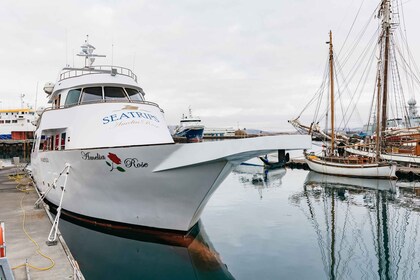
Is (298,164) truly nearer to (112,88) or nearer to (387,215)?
(387,215)

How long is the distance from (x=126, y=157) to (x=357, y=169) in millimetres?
25709

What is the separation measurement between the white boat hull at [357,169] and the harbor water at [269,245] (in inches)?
368

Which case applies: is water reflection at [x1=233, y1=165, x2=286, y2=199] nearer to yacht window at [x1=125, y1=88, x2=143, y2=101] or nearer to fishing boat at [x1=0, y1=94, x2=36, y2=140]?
yacht window at [x1=125, y1=88, x2=143, y2=101]

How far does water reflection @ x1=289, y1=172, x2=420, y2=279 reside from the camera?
9.95m

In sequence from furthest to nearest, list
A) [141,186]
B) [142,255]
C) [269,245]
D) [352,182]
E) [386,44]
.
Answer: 1. [386,44]
2. [352,182]
3. [269,245]
4. [142,255]
5. [141,186]

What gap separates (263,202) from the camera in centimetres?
2014

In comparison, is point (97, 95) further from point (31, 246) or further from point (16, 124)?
point (16, 124)

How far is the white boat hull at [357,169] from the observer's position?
2805 cm

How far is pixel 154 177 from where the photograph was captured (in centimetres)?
997

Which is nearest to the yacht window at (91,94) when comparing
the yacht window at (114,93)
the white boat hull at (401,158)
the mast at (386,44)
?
the yacht window at (114,93)

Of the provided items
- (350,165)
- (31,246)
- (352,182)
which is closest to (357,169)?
(350,165)

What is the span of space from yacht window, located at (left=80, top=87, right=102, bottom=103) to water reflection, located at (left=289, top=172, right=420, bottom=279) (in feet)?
34.9

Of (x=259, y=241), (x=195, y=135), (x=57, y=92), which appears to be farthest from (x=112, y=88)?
(x=195, y=135)

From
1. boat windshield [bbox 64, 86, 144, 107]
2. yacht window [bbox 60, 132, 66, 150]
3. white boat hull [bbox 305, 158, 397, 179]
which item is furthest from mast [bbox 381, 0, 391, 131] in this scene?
yacht window [bbox 60, 132, 66, 150]
